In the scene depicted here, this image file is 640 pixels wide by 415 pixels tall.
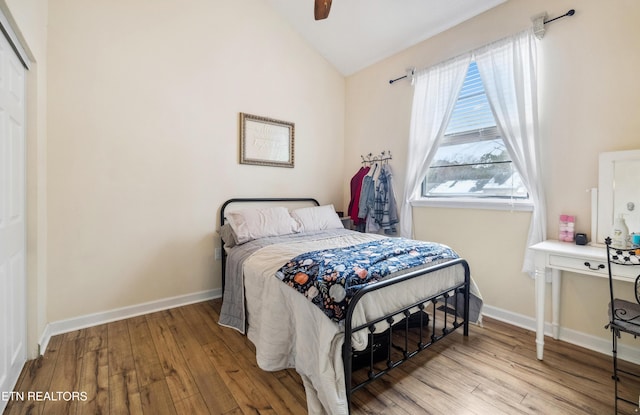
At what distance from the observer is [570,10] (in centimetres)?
212

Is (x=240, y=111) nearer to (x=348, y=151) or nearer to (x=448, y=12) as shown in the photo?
(x=348, y=151)

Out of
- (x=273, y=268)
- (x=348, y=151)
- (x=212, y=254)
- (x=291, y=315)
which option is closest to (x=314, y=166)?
(x=348, y=151)

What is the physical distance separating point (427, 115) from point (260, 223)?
6.89 feet

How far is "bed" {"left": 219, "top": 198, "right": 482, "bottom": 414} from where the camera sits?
1433 mm

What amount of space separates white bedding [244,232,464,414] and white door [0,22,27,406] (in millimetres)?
1310

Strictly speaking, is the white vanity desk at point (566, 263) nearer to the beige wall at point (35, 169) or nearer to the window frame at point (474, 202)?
the window frame at point (474, 202)

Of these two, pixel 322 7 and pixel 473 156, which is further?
pixel 473 156

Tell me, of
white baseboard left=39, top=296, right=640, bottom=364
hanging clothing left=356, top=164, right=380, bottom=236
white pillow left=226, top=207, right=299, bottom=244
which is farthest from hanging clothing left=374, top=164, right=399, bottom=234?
white baseboard left=39, top=296, right=640, bottom=364

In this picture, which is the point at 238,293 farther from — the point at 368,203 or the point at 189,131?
the point at 368,203

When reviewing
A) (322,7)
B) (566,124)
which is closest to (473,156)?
(566,124)

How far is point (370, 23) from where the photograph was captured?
3.09m

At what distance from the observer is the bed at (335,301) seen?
1.43m

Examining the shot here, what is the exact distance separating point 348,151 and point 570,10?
100 inches

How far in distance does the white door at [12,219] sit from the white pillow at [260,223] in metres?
1.40
